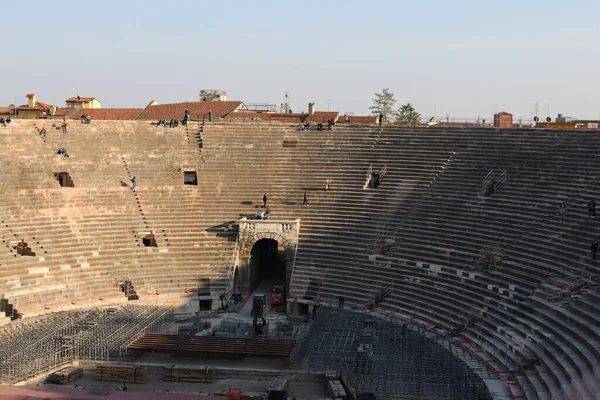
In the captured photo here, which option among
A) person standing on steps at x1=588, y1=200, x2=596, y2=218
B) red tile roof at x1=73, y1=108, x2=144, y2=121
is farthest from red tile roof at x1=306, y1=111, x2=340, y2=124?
person standing on steps at x1=588, y1=200, x2=596, y2=218

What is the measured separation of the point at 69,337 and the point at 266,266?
13.3 m

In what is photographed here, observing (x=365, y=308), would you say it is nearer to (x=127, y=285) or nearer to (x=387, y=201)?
(x=387, y=201)

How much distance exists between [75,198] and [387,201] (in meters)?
13.6

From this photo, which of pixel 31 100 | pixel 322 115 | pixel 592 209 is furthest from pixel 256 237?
pixel 31 100

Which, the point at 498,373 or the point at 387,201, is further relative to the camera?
the point at 387,201

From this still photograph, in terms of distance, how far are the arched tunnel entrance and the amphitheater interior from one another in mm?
1392

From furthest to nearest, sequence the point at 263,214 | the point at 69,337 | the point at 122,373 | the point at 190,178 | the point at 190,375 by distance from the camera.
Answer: the point at 190,178
the point at 263,214
the point at 69,337
the point at 190,375
the point at 122,373

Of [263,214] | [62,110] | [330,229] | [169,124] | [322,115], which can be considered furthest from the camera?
[62,110]

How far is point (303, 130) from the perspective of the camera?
4175 centimetres

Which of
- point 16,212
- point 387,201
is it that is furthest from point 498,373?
point 16,212

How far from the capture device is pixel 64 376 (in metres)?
24.7

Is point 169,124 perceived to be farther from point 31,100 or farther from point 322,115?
point 322,115

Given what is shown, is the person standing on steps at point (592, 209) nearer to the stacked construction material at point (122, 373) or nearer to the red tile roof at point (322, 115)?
the stacked construction material at point (122, 373)

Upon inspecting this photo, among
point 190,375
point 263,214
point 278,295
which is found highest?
point 263,214
